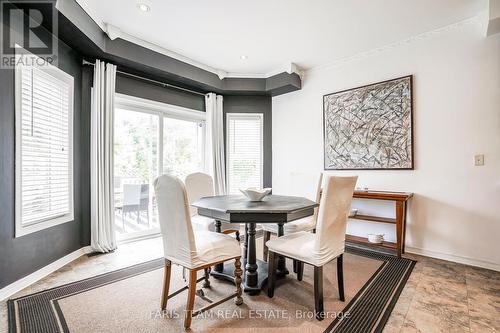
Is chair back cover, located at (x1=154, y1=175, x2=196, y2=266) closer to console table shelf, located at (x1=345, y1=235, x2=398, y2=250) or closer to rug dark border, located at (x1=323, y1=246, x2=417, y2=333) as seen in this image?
rug dark border, located at (x1=323, y1=246, x2=417, y2=333)

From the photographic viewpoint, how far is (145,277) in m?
2.43

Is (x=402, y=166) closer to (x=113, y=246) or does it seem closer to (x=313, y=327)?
(x=313, y=327)

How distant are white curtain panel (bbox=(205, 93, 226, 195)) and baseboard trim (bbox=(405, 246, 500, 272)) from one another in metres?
3.01

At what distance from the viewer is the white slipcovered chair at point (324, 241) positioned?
68.5 inches

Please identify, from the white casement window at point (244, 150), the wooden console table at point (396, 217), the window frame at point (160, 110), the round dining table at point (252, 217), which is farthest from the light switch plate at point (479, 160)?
the window frame at point (160, 110)

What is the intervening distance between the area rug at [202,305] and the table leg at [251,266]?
106 millimetres

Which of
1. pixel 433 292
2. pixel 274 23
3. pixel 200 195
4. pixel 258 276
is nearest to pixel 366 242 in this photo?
pixel 433 292

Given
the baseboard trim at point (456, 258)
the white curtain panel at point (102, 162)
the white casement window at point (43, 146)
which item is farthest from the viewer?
the white curtain panel at point (102, 162)

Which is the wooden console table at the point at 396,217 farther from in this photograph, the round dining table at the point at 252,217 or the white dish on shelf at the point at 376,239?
the round dining table at the point at 252,217

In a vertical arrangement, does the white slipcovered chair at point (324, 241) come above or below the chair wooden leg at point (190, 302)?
above

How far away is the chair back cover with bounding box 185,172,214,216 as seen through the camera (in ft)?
9.62

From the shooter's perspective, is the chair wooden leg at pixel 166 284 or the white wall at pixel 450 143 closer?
the chair wooden leg at pixel 166 284

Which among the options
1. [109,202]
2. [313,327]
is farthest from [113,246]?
[313,327]

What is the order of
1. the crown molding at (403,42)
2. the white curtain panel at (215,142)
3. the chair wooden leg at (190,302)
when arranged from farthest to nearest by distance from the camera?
the white curtain panel at (215,142) < the crown molding at (403,42) < the chair wooden leg at (190,302)
